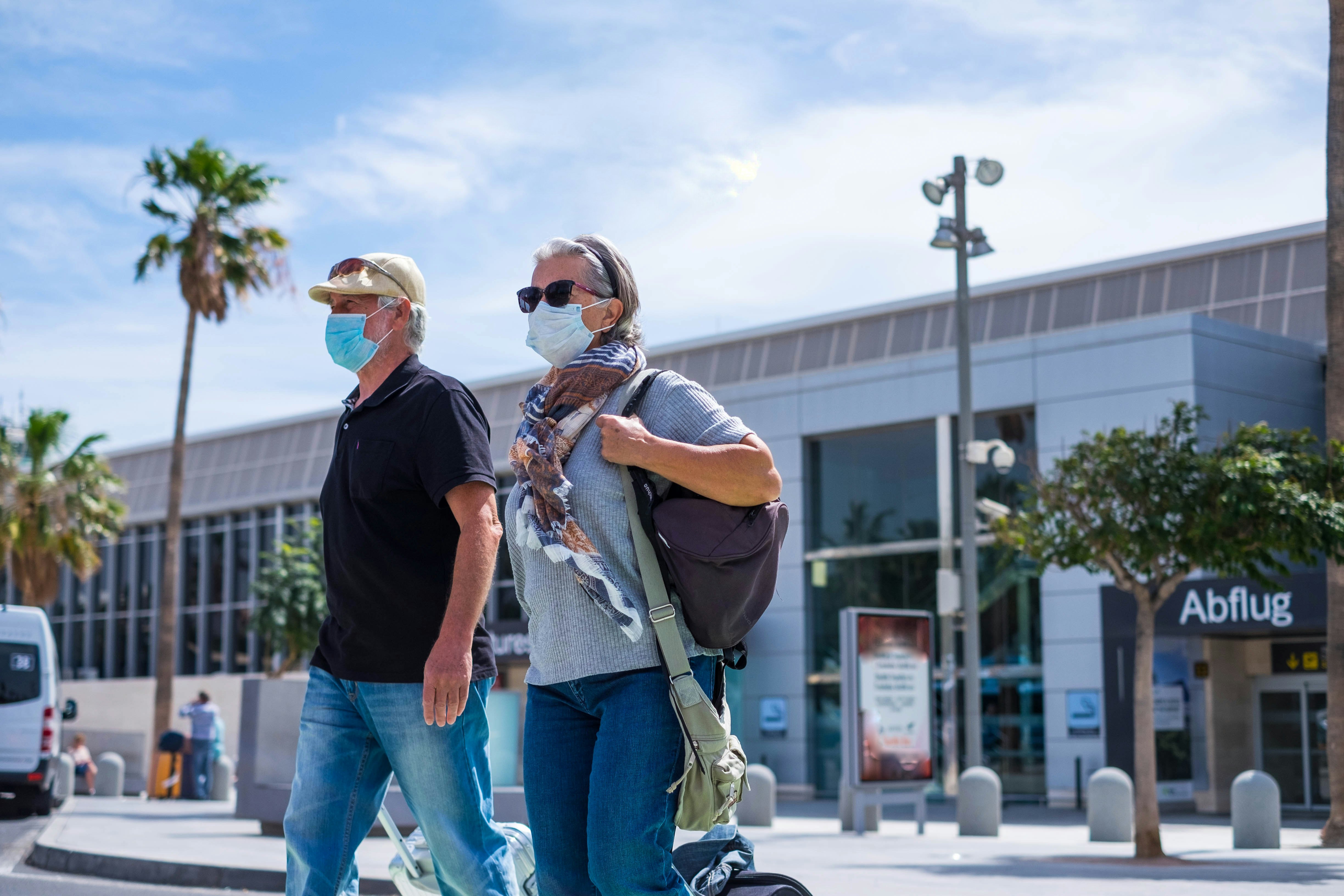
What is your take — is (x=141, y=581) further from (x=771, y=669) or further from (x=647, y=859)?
(x=647, y=859)

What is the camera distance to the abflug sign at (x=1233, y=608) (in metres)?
20.1

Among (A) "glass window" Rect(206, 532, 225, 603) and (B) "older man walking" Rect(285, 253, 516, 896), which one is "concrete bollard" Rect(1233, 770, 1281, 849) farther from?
(A) "glass window" Rect(206, 532, 225, 603)

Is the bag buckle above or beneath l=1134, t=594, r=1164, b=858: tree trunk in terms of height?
above

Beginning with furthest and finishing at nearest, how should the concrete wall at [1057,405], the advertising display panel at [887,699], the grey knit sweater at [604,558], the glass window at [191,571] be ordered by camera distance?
the glass window at [191,571] → the concrete wall at [1057,405] → the advertising display panel at [887,699] → the grey knit sweater at [604,558]

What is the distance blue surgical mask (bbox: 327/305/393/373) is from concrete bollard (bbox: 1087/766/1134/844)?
11935mm

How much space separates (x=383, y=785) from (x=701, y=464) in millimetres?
1576

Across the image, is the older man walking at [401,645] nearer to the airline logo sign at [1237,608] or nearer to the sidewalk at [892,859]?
the sidewalk at [892,859]

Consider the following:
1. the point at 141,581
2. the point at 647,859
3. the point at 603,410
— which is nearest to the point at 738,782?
the point at 647,859

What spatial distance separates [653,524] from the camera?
3.32 meters

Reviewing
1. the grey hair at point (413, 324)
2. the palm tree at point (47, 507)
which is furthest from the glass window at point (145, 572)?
the grey hair at point (413, 324)

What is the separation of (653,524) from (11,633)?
15307 millimetres

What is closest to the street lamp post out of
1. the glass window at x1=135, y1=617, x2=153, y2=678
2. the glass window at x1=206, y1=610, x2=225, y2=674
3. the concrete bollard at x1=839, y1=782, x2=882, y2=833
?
the concrete bollard at x1=839, y1=782, x2=882, y2=833

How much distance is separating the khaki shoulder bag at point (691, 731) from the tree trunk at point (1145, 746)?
983cm

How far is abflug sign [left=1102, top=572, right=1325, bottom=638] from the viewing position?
20062 millimetres
